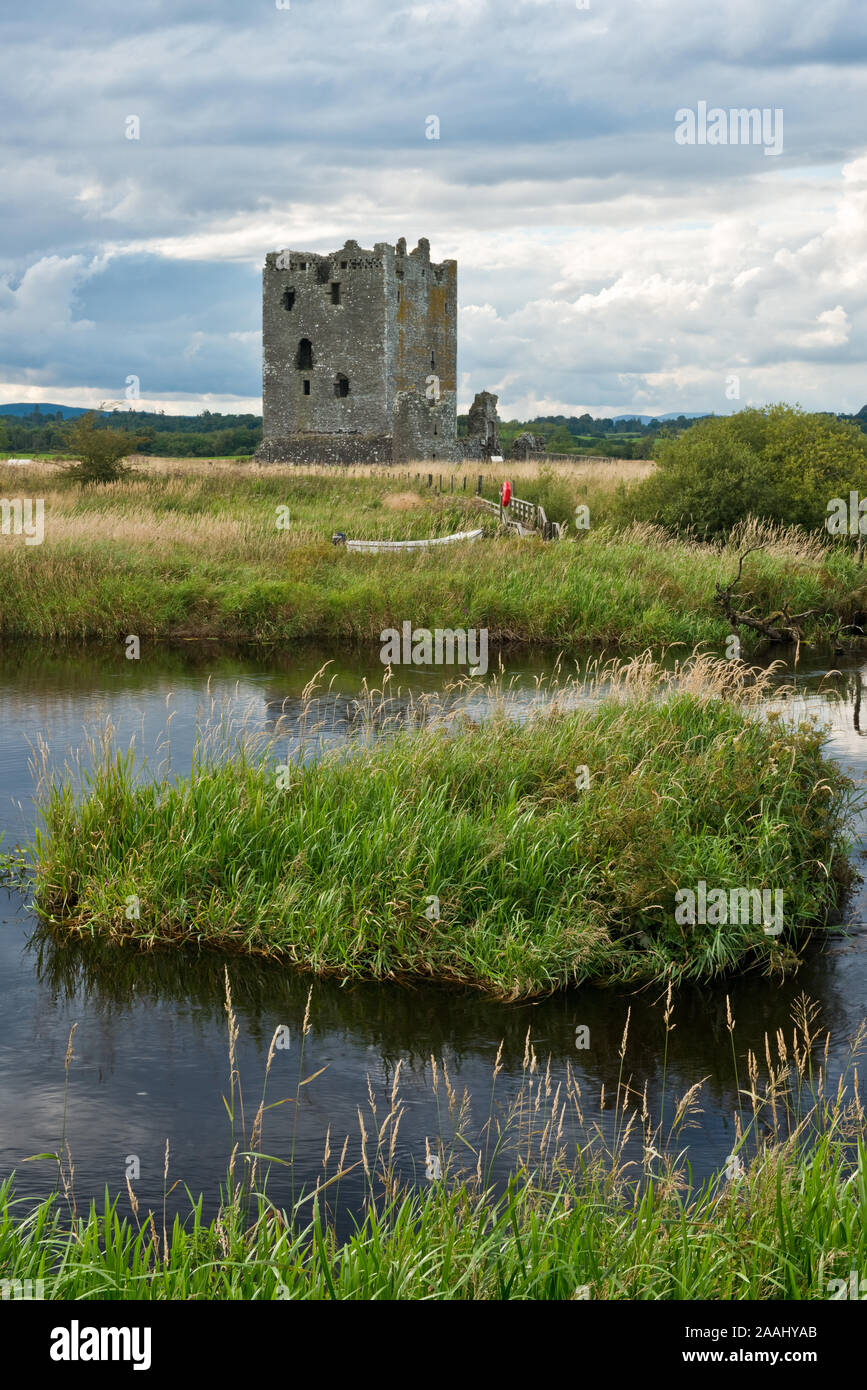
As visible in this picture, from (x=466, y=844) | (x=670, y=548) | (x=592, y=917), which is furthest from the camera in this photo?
Result: (x=670, y=548)

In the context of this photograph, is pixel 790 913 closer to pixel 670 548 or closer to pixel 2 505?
pixel 670 548

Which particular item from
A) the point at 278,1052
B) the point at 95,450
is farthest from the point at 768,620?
the point at 95,450

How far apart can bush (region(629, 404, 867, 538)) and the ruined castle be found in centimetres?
2632

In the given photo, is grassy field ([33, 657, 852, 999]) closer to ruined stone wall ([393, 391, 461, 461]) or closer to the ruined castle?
the ruined castle

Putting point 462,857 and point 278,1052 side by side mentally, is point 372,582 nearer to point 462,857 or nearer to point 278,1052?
point 462,857

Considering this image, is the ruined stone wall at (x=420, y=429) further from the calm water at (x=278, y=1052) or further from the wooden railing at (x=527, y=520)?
the calm water at (x=278, y=1052)

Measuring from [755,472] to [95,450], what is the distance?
53.0 ft

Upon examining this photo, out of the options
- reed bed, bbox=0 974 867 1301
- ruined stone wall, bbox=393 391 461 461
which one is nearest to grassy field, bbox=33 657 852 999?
reed bed, bbox=0 974 867 1301

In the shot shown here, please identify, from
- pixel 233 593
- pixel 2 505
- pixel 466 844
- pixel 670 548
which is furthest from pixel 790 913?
pixel 2 505

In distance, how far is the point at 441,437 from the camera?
55656 millimetres

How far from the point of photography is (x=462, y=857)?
28.0ft

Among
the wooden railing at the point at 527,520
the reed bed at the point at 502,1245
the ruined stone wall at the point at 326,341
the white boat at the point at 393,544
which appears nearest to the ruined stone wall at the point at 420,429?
the ruined stone wall at the point at 326,341

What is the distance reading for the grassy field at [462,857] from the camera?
7.94 metres
